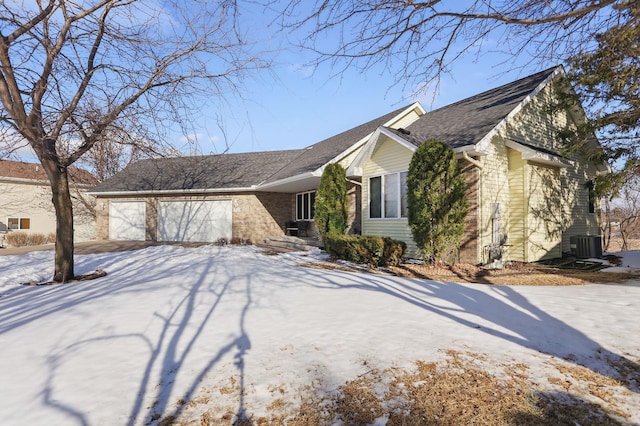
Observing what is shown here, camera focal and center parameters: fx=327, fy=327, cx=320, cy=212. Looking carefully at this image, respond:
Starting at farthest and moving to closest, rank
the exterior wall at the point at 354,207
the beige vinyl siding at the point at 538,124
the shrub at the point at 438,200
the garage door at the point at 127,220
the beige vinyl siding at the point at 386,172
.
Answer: the garage door at the point at 127,220 → the exterior wall at the point at 354,207 → the beige vinyl siding at the point at 386,172 → the beige vinyl siding at the point at 538,124 → the shrub at the point at 438,200

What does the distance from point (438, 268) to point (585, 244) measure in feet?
20.5

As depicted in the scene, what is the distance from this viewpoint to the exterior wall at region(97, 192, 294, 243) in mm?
17719

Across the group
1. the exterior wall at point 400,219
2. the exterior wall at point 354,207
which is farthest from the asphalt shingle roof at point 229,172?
the exterior wall at point 400,219

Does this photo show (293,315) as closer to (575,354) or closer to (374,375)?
(374,375)

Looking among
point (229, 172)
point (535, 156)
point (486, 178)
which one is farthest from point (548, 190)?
point (229, 172)

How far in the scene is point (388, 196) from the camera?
1162 cm

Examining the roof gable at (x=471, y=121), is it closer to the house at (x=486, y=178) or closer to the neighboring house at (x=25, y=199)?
the house at (x=486, y=178)

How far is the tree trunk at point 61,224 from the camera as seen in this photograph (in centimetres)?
757

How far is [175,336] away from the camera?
4086 mm

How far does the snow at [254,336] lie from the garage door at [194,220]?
1122cm

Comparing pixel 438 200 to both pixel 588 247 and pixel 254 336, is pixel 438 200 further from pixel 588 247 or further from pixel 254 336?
pixel 254 336

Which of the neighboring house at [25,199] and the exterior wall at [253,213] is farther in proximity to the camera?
the neighboring house at [25,199]

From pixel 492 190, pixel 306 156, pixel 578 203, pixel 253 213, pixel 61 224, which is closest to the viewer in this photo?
pixel 61 224

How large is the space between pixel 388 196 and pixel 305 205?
7.14 meters
